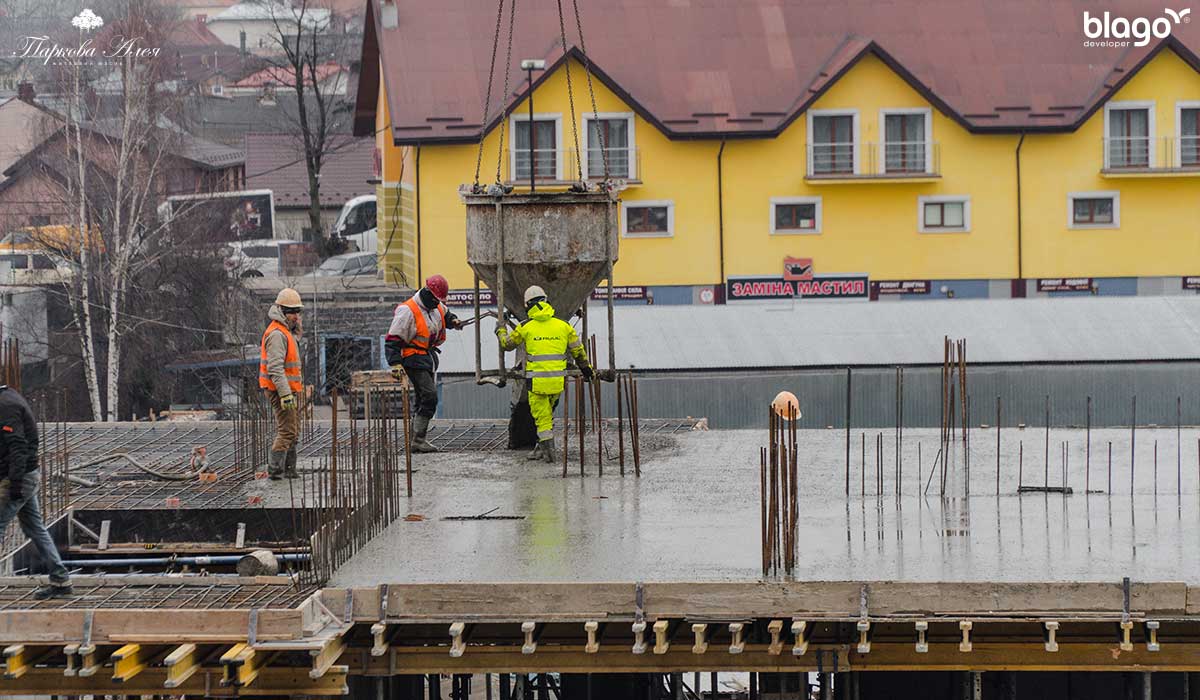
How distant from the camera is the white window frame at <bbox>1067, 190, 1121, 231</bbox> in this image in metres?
42.6

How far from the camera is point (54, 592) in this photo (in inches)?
538

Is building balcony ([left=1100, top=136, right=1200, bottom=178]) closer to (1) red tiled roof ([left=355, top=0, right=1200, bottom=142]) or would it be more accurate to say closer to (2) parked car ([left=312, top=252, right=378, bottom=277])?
(1) red tiled roof ([left=355, top=0, right=1200, bottom=142])

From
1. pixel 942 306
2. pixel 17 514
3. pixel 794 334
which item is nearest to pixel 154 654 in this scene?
pixel 17 514

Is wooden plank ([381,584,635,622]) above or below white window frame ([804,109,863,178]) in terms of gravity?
below

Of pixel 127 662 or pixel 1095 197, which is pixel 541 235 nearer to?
pixel 127 662

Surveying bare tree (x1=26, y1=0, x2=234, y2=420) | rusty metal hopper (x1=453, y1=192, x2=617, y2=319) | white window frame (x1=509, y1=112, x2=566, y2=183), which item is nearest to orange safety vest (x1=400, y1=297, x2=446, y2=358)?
rusty metal hopper (x1=453, y1=192, x2=617, y2=319)

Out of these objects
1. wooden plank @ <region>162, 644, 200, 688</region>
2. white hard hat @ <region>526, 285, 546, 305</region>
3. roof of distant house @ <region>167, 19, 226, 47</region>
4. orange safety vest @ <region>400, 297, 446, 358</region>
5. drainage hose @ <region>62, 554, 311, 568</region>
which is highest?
roof of distant house @ <region>167, 19, 226, 47</region>

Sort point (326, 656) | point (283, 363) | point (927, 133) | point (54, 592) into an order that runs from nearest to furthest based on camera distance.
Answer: point (326, 656) < point (54, 592) < point (283, 363) < point (927, 133)

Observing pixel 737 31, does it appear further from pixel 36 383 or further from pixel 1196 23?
pixel 36 383

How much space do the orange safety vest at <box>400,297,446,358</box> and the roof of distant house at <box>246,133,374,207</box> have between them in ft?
147

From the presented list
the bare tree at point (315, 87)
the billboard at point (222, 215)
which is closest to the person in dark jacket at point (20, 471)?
the billboard at point (222, 215)

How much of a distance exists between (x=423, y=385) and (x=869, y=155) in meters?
24.8

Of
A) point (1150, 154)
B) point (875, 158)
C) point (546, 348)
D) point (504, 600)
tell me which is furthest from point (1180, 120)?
point (504, 600)

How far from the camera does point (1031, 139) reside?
4250cm
